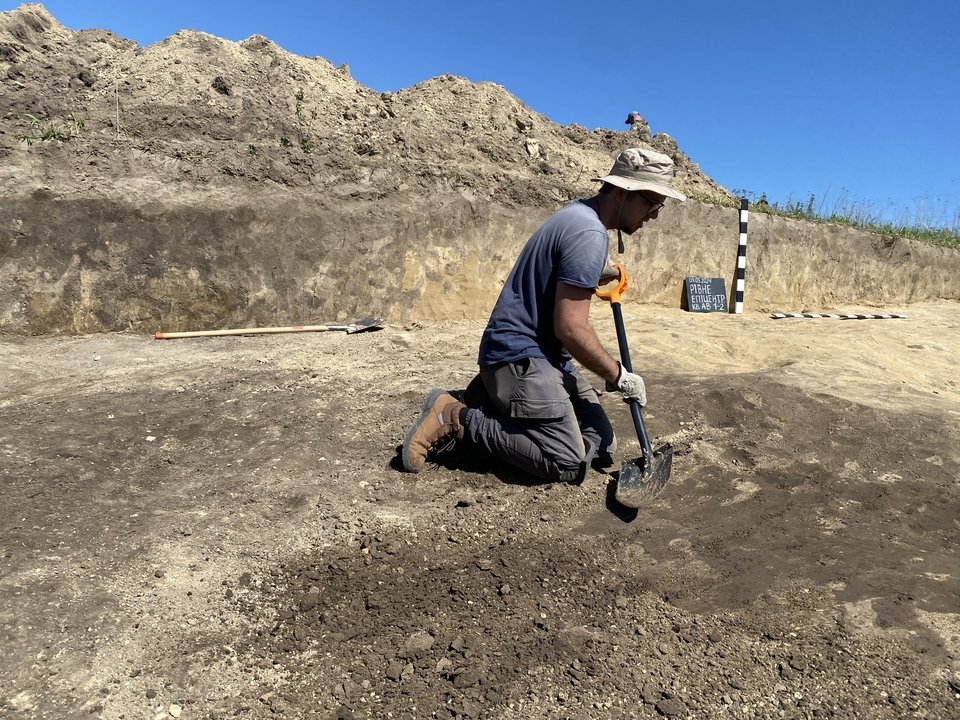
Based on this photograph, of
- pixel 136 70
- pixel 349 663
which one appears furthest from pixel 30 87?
pixel 349 663

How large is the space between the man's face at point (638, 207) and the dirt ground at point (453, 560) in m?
1.20

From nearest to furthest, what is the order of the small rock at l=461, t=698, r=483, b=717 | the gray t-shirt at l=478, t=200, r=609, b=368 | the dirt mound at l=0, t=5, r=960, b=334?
the small rock at l=461, t=698, r=483, b=717, the gray t-shirt at l=478, t=200, r=609, b=368, the dirt mound at l=0, t=5, r=960, b=334

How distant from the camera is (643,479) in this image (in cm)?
309

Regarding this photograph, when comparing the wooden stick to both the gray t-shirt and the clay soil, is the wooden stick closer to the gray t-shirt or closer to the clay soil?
the clay soil

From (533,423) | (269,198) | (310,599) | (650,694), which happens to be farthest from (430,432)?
(269,198)

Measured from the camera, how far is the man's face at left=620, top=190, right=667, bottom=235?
10.3 feet

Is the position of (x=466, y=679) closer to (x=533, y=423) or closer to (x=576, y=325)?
(x=533, y=423)

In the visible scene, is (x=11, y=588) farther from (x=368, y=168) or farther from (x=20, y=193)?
(x=368, y=168)

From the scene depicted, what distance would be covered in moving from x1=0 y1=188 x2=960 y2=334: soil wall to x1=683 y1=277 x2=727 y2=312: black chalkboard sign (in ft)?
1.09

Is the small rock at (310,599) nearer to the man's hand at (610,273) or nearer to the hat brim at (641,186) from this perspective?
the man's hand at (610,273)

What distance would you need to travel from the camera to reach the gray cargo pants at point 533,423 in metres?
3.17

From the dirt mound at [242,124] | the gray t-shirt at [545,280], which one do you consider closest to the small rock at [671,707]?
the gray t-shirt at [545,280]

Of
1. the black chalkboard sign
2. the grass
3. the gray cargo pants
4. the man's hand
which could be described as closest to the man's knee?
the gray cargo pants

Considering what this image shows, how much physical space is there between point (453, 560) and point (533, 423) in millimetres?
787
